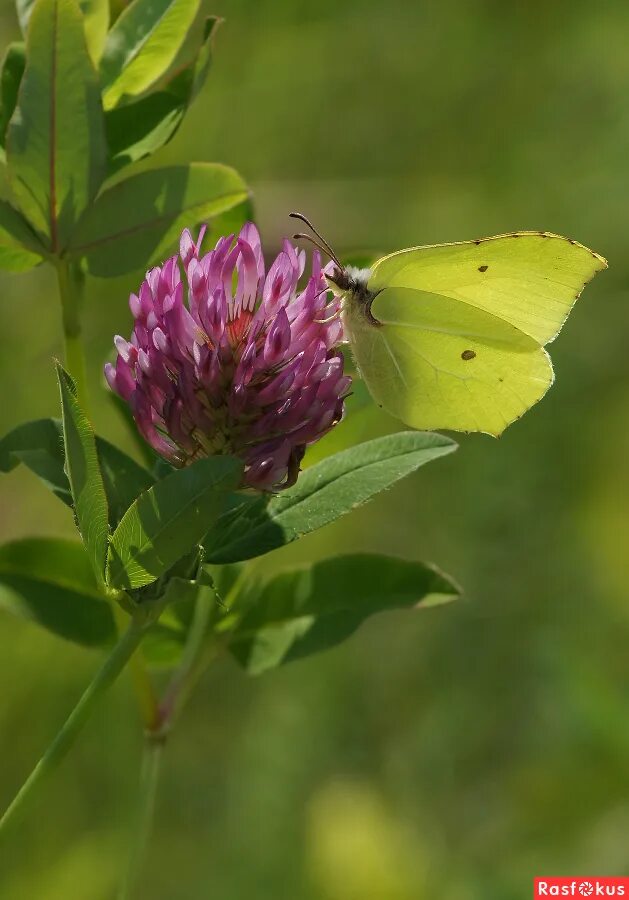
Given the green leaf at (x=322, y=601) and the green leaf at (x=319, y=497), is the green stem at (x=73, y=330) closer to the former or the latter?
the green leaf at (x=319, y=497)

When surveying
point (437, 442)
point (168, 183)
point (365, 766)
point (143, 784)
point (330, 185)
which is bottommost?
point (365, 766)

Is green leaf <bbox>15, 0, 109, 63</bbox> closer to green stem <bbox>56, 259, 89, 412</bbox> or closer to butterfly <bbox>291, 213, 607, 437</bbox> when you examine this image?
green stem <bbox>56, 259, 89, 412</bbox>

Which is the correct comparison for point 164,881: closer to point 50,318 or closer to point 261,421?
point 50,318

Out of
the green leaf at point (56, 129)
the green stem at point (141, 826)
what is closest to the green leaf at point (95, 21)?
the green leaf at point (56, 129)

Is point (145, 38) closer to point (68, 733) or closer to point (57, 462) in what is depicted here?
point (57, 462)

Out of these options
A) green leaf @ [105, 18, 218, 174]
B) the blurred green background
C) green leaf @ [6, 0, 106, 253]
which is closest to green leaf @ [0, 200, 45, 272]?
green leaf @ [6, 0, 106, 253]

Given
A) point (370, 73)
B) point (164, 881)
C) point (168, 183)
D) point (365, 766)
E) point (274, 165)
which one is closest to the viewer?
point (168, 183)

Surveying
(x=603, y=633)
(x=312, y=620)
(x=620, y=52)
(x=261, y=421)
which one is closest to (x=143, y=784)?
(x=312, y=620)
